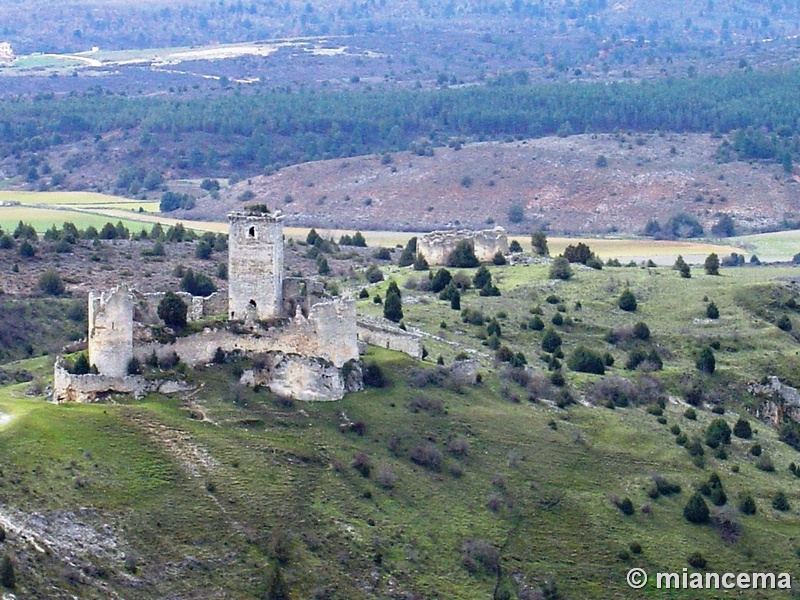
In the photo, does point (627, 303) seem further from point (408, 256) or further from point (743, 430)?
point (743, 430)

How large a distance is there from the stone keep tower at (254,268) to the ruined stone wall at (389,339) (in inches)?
239

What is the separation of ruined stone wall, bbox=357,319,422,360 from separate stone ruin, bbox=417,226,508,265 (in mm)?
29784

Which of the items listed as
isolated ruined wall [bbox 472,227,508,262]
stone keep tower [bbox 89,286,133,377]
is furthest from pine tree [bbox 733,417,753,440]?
isolated ruined wall [bbox 472,227,508,262]

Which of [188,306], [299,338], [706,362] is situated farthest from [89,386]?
[706,362]

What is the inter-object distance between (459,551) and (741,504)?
1190 centimetres

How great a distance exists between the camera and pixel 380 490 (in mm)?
65125

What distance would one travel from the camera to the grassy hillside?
56.9 m

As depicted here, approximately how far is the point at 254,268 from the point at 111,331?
241 inches

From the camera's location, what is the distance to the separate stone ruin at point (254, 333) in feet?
208

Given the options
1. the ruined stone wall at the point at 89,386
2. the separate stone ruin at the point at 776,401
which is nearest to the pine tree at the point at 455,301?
the separate stone ruin at the point at 776,401

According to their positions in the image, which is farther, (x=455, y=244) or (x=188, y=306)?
(x=455, y=244)

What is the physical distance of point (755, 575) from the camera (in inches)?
2635

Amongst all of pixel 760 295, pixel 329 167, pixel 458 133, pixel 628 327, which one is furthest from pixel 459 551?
pixel 458 133

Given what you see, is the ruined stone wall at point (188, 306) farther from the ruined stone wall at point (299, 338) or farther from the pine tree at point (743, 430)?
the pine tree at point (743, 430)
